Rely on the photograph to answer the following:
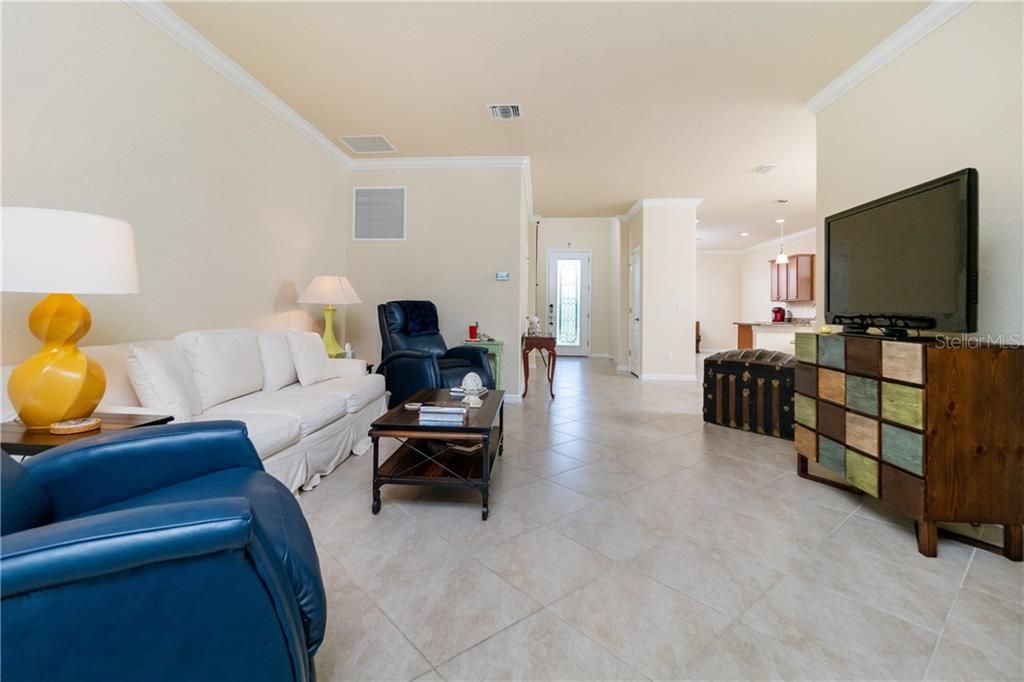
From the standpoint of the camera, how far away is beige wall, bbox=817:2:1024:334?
200 cm

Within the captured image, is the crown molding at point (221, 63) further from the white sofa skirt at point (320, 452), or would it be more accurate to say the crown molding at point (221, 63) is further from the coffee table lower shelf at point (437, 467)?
the coffee table lower shelf at point (437, 467)

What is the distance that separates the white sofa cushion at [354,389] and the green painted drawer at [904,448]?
9.68 feet

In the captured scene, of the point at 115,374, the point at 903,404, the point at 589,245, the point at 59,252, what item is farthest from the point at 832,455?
the point at 589,245

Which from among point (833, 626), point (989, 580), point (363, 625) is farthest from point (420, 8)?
point (989, 580)

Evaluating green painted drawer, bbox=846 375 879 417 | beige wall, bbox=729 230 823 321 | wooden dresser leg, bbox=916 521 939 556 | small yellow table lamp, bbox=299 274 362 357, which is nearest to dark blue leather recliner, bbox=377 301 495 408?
small yellow table lamp, bbox=299 274 362 357

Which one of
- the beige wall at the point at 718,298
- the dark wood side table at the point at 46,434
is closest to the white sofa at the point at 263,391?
the dark wood side table at the point at 46,434

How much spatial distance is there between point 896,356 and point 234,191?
13.1ft

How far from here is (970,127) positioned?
2172 millimetres

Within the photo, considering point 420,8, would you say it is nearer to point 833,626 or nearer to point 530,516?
point 530,516

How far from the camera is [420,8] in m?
2.38

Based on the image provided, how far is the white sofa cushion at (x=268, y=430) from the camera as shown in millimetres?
2004

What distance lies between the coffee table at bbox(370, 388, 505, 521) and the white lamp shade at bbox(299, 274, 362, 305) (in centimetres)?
180

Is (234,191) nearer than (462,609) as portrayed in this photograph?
No

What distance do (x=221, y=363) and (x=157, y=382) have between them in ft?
1.42
